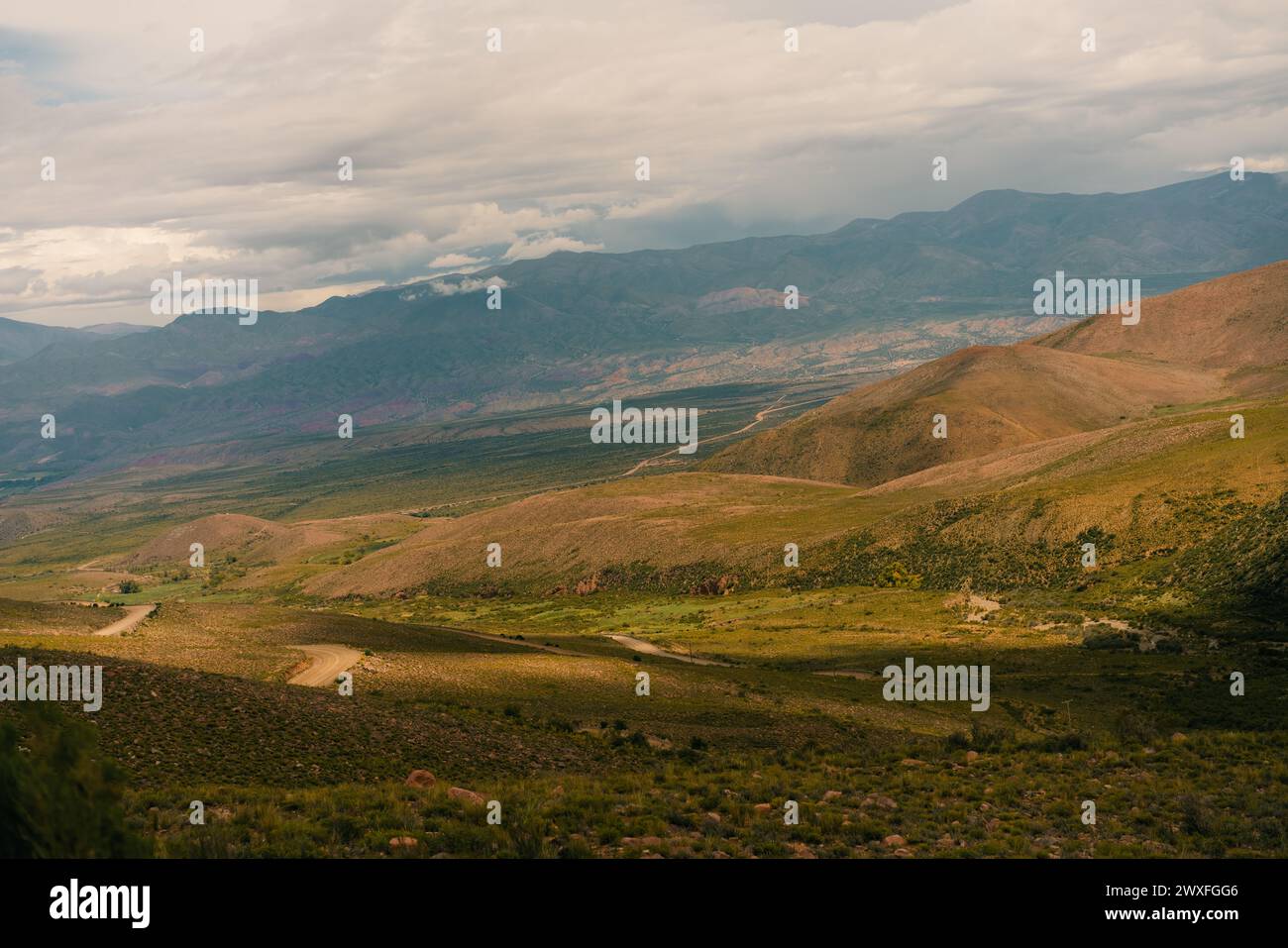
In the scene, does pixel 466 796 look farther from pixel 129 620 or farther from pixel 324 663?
pixel 129 620

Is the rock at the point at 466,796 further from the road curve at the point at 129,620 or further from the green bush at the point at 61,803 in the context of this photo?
the road curve at the point at 129,620

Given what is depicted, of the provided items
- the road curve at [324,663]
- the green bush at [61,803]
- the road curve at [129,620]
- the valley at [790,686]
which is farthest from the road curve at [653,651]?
the green bush at [61,803]

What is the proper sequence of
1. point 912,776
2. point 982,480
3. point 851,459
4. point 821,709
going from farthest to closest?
point 851,459 < point 982,480 < point 821,709 < point 912,776

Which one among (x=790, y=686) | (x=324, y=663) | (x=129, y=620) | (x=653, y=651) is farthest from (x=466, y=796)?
(x=129, y=620)
